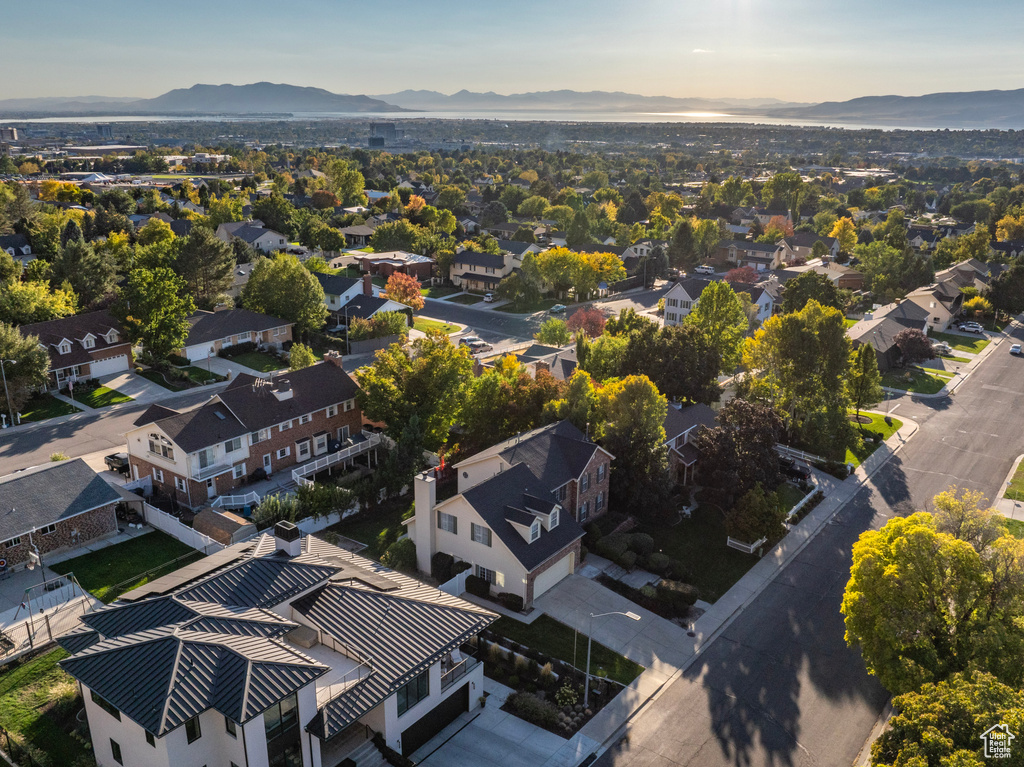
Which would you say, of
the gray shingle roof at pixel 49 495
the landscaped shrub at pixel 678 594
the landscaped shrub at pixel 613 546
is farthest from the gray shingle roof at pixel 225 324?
the landscaped shrub at pixel 678 594

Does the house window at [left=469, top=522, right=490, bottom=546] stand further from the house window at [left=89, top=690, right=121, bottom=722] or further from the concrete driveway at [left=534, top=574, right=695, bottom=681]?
the house window at [left=89, top=690, right=121, bottom=722]

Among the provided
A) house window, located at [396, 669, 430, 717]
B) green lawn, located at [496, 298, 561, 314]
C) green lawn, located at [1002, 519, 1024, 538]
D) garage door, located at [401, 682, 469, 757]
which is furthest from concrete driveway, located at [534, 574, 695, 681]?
green lawn, located at [496, 298, 561, 314]

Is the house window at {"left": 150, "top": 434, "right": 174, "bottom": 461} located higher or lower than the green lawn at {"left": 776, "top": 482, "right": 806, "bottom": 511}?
higher

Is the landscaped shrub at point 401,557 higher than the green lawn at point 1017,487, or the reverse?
the landscaped shrub at point 401,557

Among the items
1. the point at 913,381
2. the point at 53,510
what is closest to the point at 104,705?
the point at 53,510

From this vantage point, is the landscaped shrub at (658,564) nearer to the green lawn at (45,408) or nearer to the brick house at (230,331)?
the green lawn at (45,408)

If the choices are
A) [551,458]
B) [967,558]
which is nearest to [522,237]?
[551,458]
